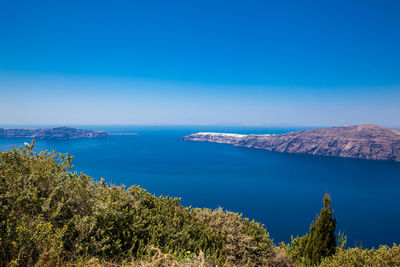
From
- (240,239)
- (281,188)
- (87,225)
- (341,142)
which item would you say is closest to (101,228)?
(87,225)

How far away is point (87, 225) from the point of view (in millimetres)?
4836

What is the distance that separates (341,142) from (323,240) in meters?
144

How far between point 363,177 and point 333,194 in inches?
1097

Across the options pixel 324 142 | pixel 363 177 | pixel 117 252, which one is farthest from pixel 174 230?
pixel 324 142

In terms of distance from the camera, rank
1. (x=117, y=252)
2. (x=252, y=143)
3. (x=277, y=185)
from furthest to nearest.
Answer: (x=252, y=143), (x=277, y=185), (x=117, y=252)

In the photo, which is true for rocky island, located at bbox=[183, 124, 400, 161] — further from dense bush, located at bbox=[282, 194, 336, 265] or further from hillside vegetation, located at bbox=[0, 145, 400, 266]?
hillside vegetation, located at bbox=[0, 145, 400, 266]

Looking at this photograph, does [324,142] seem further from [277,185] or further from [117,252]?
[117,252]

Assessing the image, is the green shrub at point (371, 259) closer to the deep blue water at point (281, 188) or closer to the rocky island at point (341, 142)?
the deep blue water at point (281, 188)

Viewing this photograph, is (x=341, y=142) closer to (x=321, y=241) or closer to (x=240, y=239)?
(x=321, y=241)

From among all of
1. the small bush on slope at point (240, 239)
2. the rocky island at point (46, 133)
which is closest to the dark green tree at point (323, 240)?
the small bush on slope at point (240, 239)

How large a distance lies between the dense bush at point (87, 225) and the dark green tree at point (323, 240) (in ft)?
13.8

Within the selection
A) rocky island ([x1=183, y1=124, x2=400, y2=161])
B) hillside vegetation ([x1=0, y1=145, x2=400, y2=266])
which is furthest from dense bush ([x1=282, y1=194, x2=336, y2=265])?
rocky island ([x1=183, y1=124, x2=400, y2=161])

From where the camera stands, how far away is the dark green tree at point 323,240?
11789mm

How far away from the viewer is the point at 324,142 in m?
135
